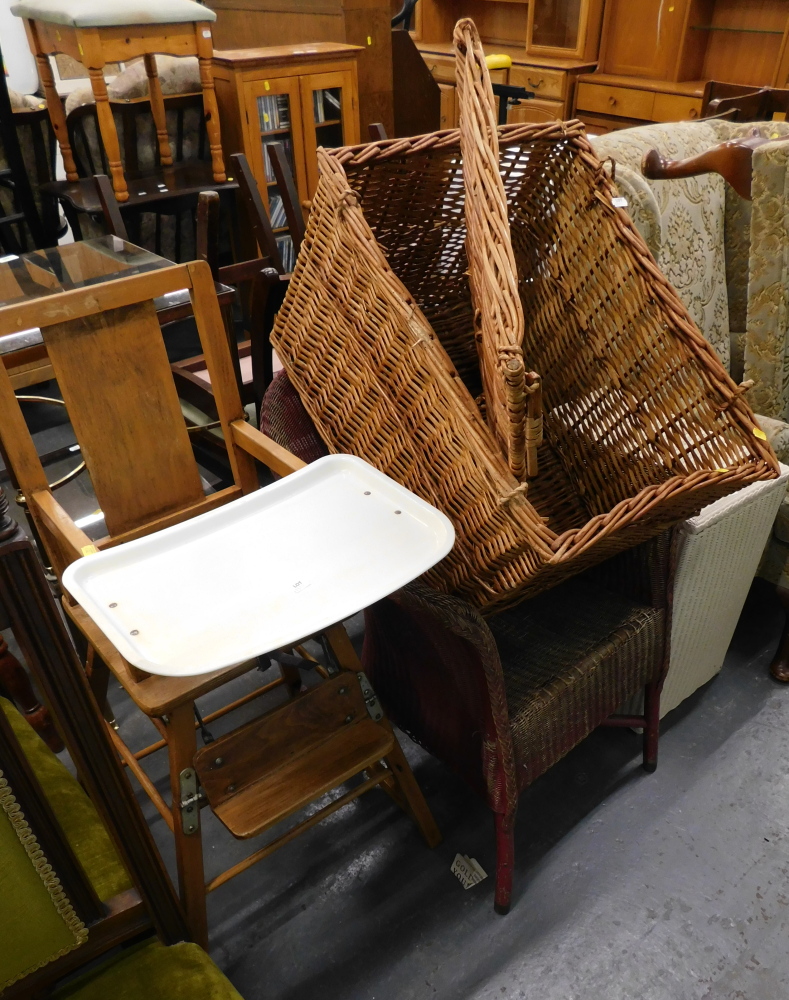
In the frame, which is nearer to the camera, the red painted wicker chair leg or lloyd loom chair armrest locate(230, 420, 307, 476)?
lloyd loom chair armrest locate(230, 420, 307, 476)

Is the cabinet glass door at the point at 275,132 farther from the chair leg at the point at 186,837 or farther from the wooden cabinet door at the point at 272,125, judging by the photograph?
the chair leg at the point at 186,837

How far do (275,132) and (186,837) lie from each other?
2839 mm

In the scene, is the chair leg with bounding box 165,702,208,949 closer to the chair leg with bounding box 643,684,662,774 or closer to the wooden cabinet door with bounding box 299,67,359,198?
the chair leg with bounding box 643,684,662,774

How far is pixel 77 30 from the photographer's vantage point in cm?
245

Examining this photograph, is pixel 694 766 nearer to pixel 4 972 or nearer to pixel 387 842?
pixel 387 842

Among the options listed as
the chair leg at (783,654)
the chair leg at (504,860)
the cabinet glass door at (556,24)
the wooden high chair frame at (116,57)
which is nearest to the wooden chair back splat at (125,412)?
A: the chair leg at (504,860)

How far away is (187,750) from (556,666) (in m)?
0.59

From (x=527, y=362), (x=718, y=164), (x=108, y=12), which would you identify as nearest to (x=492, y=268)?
(x=527, y=362)

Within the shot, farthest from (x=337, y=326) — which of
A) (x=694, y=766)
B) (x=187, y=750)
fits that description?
(x=694, y=766)

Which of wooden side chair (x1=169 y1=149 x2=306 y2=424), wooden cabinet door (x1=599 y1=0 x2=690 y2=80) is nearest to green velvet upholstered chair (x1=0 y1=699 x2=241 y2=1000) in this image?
wooden side chair (x1=169 y1=149 x2=306 y2=424)

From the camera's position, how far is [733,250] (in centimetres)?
201

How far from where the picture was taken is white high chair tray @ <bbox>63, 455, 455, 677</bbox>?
2.66ft

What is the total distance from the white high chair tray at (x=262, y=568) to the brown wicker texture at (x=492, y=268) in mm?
149

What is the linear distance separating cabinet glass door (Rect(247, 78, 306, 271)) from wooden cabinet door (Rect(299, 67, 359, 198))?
0.11 feet
